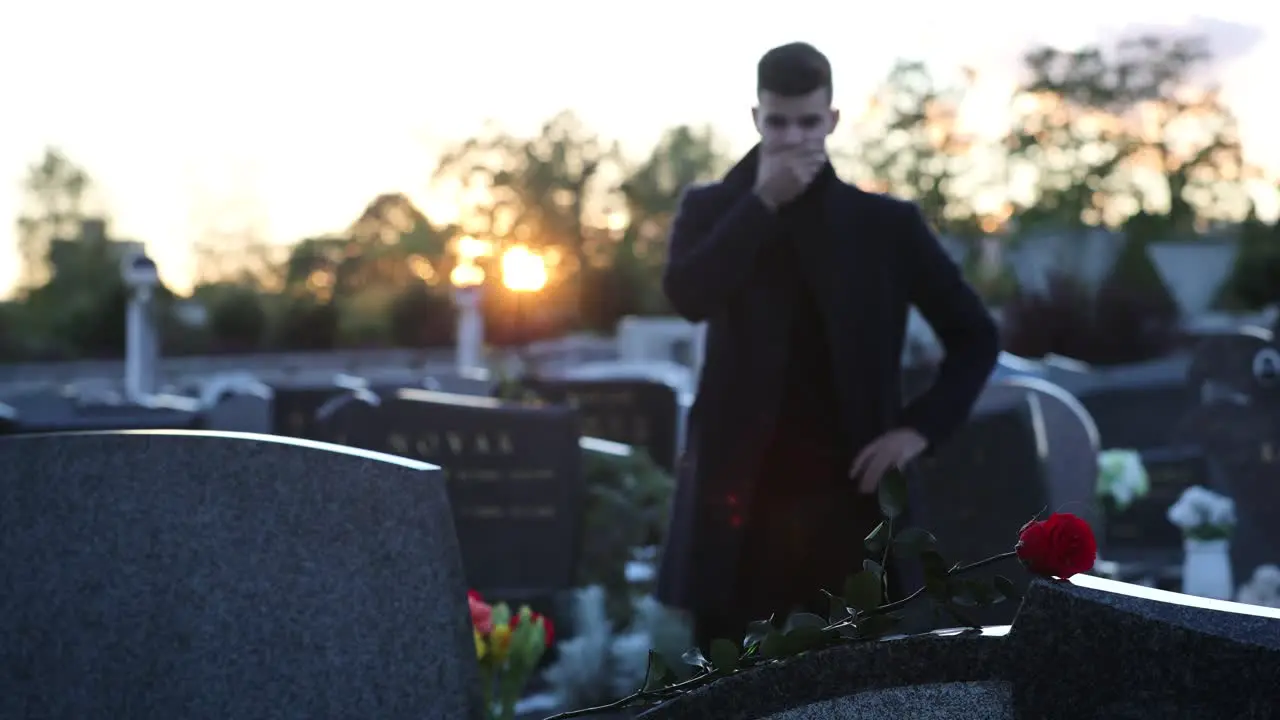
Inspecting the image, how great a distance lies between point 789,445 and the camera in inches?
128

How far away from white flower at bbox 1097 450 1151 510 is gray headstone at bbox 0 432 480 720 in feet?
23.7

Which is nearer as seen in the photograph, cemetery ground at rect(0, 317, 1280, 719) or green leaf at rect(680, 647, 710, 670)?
cemetery ground at rect(0, 317, 1280, 719)

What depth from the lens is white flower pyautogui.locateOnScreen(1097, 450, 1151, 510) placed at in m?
9.28

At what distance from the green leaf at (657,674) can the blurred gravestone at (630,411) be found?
31.2 ft

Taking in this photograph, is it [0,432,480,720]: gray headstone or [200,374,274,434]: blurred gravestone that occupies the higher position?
[0,432,480,720]: gray headstone

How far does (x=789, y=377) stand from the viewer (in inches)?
128

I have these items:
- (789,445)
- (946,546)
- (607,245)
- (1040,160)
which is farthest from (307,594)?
(607,245)

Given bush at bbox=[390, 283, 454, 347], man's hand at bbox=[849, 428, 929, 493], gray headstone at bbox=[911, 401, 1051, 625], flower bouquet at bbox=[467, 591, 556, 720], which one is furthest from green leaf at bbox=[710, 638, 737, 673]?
bush at bbox=[390, 283, 454, 347]

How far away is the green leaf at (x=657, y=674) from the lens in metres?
2.18

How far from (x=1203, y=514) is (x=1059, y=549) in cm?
671

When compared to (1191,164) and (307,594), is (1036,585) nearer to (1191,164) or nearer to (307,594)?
(307,594)

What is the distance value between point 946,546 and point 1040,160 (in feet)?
162

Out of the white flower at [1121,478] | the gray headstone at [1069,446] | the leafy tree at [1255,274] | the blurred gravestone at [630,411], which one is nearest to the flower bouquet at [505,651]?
the gray headstone at [1069,446]

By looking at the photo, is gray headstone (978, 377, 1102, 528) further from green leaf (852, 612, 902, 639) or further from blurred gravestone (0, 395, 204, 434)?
green leaf (852, 612, 902, 639)
